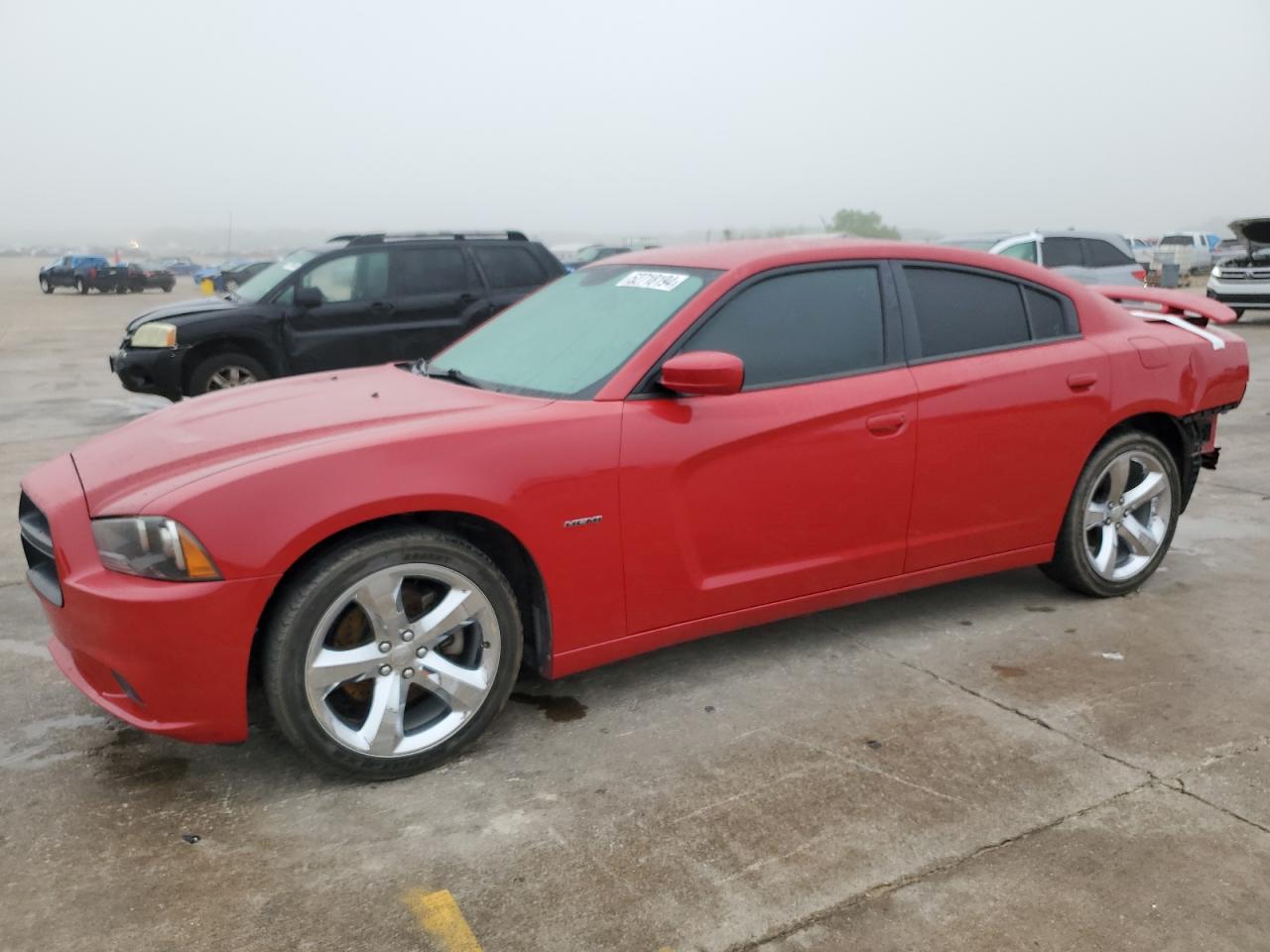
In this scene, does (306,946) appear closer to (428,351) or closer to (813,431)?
(813,431)

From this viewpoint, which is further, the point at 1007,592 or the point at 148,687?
the point at 1007,592

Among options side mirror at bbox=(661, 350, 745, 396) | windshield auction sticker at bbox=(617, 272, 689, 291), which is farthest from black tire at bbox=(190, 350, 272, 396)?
side mirror at bbox=(661, 350, 745, 396)

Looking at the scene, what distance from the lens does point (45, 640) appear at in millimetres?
4238

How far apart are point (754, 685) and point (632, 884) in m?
1.27

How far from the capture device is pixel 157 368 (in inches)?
368

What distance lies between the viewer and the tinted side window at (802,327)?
368 centimetres

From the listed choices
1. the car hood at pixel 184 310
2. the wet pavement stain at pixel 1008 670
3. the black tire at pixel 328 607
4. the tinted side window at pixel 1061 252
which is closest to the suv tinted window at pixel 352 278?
the car hood at pixel 184 310

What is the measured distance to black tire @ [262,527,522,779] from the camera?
293 cm

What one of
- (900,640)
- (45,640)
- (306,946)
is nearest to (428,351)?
(45,640)

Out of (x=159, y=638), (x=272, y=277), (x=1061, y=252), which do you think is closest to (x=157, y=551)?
(x=159, y=638)

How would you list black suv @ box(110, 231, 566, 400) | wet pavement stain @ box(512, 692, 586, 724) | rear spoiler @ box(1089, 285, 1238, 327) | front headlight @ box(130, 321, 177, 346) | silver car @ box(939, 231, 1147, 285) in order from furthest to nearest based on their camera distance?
silver car @ box(939, 231, 1147, 285) < black suv @ box(110, 231, 566, 400) < front headlight @ box(130, 321, 177, 346) < rear spoiler @ box(1089, 285, 1238, 327) < wet pavement stain @ box(512, 692, 586, 724)

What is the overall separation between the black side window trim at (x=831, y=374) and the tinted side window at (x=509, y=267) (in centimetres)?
643

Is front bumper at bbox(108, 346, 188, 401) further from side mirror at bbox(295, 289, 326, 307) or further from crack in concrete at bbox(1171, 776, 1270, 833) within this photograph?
crack in concrete at bbox(1171, 776, 1270, 833)

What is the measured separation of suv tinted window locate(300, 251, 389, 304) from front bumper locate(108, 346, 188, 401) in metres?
1.25
